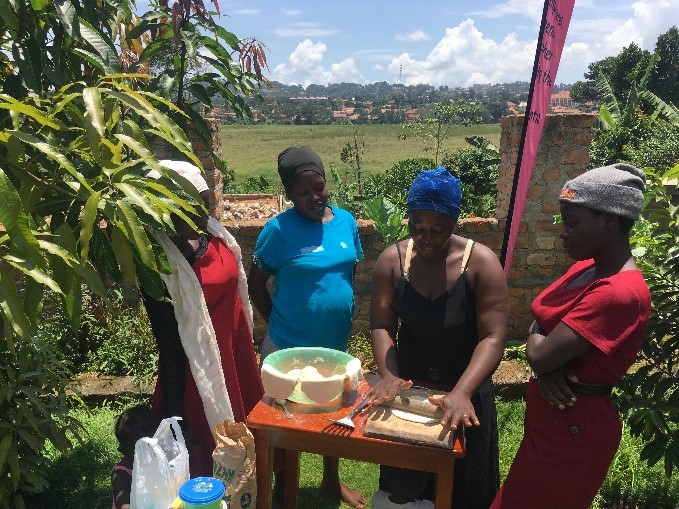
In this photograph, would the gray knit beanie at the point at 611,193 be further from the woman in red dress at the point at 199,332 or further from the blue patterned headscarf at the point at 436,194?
the woman in red dress at the point at 199,332

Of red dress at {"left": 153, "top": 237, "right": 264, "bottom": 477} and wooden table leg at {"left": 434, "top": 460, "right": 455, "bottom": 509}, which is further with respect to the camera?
red dress at {"left": 153, "top": 237, "right": 264, "bottom": 477}

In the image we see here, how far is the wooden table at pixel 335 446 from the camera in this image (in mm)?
1864

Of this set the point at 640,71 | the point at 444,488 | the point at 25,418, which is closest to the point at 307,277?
the point at 444,488

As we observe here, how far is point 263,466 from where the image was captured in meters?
2.06

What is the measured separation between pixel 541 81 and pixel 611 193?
141 cm

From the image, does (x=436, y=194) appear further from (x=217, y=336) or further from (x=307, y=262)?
(x=217, y=336)

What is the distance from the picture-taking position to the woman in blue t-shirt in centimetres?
266

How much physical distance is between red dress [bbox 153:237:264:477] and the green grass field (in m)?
18.0

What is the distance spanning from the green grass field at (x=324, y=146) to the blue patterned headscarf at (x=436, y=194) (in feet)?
60.4

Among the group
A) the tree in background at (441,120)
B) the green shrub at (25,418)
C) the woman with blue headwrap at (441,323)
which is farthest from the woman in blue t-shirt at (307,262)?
the tree in background at (441,120)

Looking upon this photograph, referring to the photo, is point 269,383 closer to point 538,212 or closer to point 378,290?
point 378,290

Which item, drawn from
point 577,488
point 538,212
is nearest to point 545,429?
point 577,488

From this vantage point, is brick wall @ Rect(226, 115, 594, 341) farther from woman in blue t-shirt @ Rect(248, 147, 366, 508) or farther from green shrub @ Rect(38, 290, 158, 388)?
→ woman in blue t-shirt @ Rect(248, 147, 366, 508)

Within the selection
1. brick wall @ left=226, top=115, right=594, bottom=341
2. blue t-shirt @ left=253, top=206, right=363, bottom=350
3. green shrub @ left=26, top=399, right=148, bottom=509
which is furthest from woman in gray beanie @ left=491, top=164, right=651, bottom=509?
brick wall @ left=226, top=115, right=594, bottom=341
